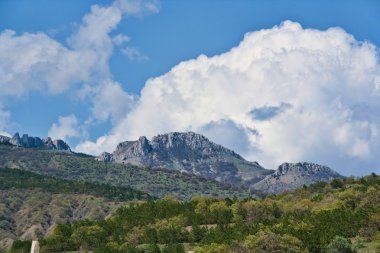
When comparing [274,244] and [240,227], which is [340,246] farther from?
[240,227]

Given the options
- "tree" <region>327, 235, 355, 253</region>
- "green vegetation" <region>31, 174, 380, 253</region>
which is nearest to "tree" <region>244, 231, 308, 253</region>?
"green vegetation" <region>31, 174, 380, 253</region>

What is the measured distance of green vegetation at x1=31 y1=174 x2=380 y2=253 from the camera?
10156cm

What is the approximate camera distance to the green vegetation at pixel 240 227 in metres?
102

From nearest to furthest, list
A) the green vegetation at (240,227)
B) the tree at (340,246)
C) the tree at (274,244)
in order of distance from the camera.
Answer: the tree at (340,246) < the tree at (274,244) < the green vegetation at (240,227)

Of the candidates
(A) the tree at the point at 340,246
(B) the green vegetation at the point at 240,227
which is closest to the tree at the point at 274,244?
(B) the green vegetation at the point at 240,227

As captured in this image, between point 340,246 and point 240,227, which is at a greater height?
point 240,227

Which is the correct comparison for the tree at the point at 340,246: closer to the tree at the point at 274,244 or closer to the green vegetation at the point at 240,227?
the green vegetation at the point at 240,227

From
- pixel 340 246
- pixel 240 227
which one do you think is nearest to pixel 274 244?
pixel 340 246

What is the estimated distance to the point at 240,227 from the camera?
12056cm

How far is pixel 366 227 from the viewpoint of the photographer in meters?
112

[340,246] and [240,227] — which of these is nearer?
[340,246]

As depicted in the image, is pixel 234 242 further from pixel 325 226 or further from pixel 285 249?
pixel 325 226

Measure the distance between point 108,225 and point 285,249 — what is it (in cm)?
5371

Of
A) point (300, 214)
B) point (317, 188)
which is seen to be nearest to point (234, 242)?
point (300, 214)
